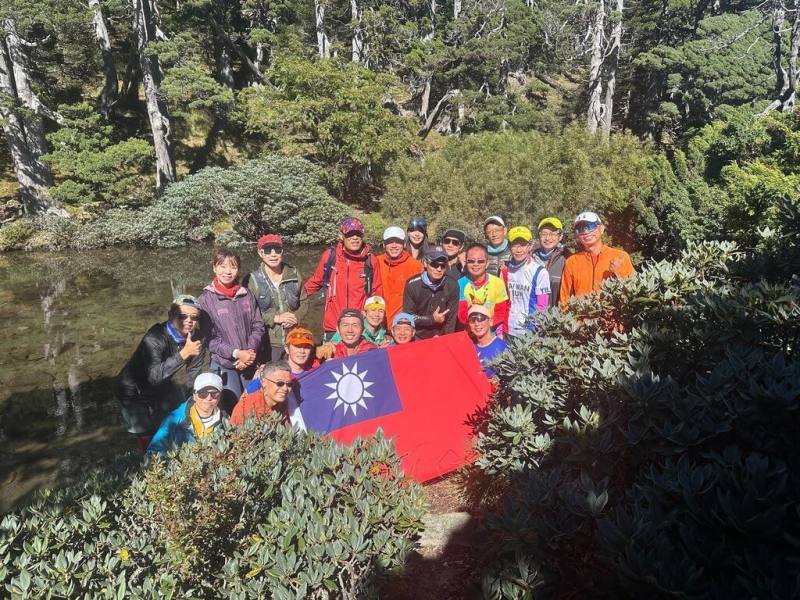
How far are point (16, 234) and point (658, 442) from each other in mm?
22747

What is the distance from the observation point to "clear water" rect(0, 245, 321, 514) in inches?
239

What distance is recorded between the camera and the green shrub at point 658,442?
4.90ft

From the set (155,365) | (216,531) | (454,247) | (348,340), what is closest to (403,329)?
(348,340)

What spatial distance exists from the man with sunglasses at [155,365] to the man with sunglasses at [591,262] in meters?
3.19

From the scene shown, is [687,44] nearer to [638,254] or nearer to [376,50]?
[376,50]

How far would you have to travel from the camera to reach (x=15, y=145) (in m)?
20.6

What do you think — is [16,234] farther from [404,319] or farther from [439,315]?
[439,315]

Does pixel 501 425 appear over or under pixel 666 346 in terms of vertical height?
under

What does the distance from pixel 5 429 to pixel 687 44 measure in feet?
110

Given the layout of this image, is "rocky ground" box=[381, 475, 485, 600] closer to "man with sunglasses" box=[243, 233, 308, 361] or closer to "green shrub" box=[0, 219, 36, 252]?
"man with sunglasses" box=[243, 233, 308, 361]

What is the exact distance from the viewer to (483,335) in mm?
4738

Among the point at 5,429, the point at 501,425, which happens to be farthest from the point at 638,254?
the point at 5,429

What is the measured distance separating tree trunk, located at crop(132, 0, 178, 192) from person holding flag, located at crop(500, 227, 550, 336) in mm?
21659

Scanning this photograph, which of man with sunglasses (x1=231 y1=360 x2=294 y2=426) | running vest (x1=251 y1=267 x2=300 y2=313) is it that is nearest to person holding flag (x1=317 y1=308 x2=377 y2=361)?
running vest (x1=251 y1=267 x2=300 y2=313)
